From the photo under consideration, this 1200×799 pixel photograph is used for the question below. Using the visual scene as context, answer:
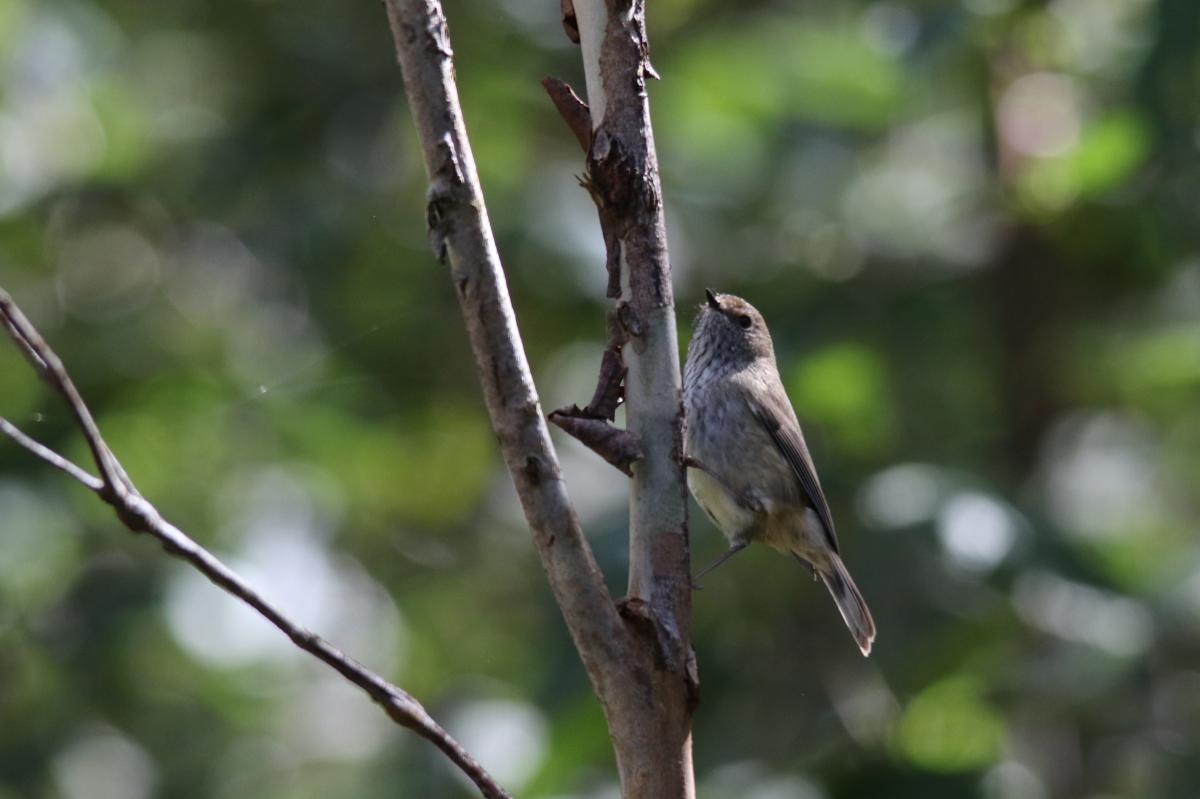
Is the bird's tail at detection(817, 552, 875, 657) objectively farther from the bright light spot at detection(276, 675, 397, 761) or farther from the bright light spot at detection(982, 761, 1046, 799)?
the bright light spot at detection(276, 675, 397, 761)

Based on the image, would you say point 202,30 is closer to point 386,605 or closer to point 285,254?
point 285,254

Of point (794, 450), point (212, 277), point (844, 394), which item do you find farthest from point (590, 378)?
point (212, 277)

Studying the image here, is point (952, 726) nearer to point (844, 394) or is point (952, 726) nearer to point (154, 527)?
point (844, 394)

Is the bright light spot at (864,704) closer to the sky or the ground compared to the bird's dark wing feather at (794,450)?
closer to the ground

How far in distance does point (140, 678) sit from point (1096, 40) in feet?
16.1

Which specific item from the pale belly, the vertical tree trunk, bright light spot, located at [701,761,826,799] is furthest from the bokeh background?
the vertical tree trunk

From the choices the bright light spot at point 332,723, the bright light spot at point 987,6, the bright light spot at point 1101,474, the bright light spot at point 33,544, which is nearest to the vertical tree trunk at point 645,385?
the bright light spot at point 1101,474

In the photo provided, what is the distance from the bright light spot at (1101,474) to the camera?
5.17 meters

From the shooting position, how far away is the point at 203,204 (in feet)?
20.9

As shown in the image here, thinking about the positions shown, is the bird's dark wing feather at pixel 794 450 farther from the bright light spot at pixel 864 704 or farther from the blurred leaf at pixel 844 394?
the bright light spot at pixel 864 704

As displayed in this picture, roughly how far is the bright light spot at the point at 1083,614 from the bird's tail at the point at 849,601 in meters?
0.47

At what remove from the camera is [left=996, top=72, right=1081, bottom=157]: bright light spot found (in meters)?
5.48

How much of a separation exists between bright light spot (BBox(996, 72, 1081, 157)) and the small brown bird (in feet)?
5.80

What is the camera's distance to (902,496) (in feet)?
14.3
